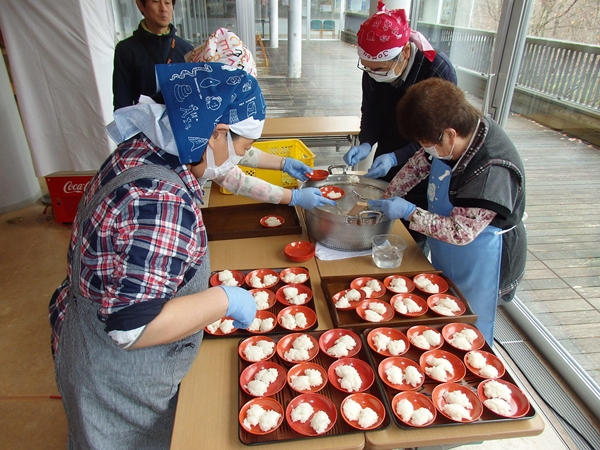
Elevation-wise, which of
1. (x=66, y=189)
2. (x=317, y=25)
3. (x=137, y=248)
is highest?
(x=317, y=25)

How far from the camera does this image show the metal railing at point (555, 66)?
2.30 meters

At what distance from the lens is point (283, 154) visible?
117 inches

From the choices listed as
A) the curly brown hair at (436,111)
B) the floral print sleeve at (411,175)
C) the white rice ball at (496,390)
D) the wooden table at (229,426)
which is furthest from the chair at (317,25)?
the white rice ball at (496,390)

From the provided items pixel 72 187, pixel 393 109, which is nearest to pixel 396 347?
pixel 393 109

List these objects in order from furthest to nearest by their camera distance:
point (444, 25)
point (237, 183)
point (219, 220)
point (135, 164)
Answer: point (444, 25)
point (219, 220)
point (237, 183)
point (135, 164)

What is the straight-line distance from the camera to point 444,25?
3779 mm

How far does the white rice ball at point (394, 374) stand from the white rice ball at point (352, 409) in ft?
0.52

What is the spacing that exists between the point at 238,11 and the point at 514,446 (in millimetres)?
5155

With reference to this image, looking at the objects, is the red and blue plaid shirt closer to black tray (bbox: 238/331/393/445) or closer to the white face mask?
the white face mask

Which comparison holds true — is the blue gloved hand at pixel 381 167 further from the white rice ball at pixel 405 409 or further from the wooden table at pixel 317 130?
the wooden table at pixel 317 130

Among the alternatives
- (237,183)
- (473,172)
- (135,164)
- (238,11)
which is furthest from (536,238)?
(238,11)

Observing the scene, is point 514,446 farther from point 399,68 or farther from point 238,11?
point 238,11

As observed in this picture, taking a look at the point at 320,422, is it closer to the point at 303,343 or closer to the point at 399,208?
the point at 303,343

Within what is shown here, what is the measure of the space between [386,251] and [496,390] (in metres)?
0.79
